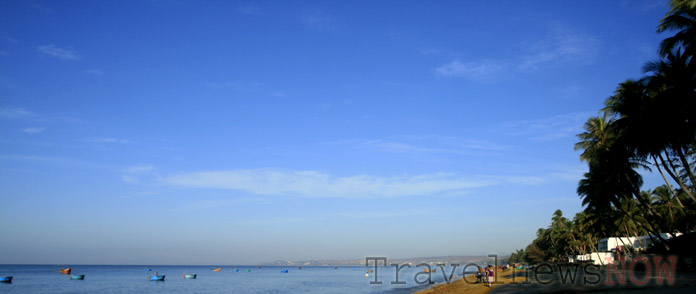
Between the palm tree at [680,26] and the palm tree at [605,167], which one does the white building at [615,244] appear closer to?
the palm tree at [605,167]

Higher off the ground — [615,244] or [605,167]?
[605,167]

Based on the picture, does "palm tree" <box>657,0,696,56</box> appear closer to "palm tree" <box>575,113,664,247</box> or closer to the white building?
"palm tree" <box>575,113,664,247</box>

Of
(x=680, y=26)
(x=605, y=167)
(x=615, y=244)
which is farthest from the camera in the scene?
(x=615, y=244)

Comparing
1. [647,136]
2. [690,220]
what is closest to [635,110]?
[647,136]

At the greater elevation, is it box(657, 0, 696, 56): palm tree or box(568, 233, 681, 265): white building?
box(657, 0, 696, 56): palm tree

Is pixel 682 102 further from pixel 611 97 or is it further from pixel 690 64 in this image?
pixel 611 97

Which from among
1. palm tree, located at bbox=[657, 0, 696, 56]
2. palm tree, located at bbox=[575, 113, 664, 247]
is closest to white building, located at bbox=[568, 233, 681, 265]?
palm tree, located at bbox=[575, 113, 664, 247]

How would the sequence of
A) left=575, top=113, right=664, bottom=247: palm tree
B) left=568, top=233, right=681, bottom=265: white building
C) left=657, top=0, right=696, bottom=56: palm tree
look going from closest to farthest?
left=657, top=0, right=696, bottom=56: palm tree
left=575, top=113, right=664, bottom=247: palm tree
left=568, top=233, right=681, bottom=265: white building

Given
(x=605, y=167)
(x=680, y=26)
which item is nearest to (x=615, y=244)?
(x=605, y=167)

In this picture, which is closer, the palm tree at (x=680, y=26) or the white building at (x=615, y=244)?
the palm tree at (x=680, y=26)

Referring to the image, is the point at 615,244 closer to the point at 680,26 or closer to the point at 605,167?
the point at 605,167

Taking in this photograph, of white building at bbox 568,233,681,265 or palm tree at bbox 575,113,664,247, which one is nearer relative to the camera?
palm tree at bbox 575,113,664,247

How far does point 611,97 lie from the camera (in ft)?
137

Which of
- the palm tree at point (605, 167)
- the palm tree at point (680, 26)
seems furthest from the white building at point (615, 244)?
the palm tree at point (680, 26)
